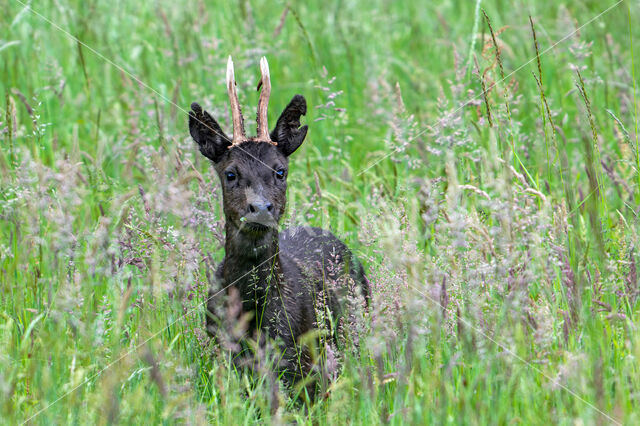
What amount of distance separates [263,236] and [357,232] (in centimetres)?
114

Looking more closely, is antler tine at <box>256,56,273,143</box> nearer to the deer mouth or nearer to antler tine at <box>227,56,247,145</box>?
antler tine at <box>227,56,247,145</box>

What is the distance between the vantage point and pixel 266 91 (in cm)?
533

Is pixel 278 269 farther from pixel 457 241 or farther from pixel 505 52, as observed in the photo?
pixel 505 52

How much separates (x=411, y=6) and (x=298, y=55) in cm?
214

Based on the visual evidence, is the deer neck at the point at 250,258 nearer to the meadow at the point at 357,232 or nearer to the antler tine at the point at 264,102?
the meadow at the point at 357,232

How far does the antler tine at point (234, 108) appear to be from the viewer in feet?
17.0

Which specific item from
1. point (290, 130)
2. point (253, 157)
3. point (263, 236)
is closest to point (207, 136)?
point (253, 157)

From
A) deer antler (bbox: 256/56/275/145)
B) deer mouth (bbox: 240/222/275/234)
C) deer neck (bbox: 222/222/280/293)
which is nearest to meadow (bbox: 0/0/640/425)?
deer neck (bbox: 222/222/280/293)

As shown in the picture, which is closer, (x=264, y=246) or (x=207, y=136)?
(x=264, y=246)

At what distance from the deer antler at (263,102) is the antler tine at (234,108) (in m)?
0.12

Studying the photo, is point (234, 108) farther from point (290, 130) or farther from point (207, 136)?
point (290, 130)

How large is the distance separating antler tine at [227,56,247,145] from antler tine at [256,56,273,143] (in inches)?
4.7

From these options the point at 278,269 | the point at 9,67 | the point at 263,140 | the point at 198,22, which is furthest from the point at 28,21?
the point at 278,269

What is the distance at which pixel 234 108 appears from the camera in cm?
523
